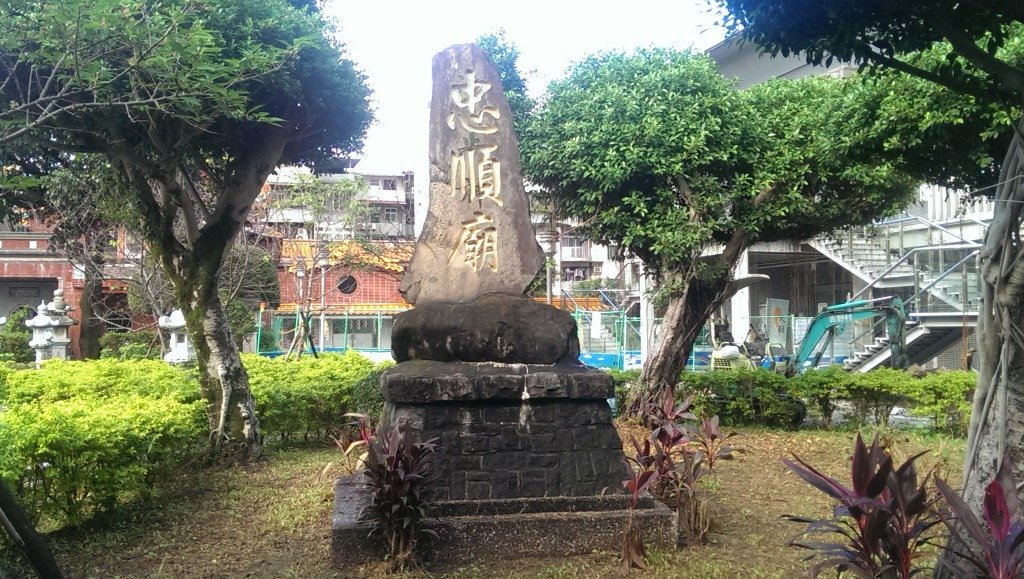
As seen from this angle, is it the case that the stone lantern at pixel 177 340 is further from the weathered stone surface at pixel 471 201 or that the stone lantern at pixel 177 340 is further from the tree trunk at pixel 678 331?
the weathered stone surface at pixel 471 201

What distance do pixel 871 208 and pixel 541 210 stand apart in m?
4.63

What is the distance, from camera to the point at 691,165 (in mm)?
9195

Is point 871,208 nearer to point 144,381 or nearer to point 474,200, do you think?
point 474,200

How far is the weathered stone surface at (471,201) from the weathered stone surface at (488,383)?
67cm

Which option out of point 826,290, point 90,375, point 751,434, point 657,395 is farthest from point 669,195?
point 826,290

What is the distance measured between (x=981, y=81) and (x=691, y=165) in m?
5.09

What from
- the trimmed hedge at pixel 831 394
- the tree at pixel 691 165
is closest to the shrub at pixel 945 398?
the trimmed hedge at pixel 831 394

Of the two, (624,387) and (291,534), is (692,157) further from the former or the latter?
(291,534)

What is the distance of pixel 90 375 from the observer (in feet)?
29.5

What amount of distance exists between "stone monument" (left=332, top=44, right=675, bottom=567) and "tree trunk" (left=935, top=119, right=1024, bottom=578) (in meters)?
2.04

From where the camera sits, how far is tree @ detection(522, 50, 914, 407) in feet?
30.0

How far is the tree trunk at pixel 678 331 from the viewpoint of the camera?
10.2 metres

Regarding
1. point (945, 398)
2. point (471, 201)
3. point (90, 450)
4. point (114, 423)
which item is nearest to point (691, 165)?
point (471, 201)

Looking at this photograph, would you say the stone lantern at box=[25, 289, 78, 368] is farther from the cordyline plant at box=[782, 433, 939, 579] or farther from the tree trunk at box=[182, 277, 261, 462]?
the cordyline plant at box=[782, 433, 939, 579]
